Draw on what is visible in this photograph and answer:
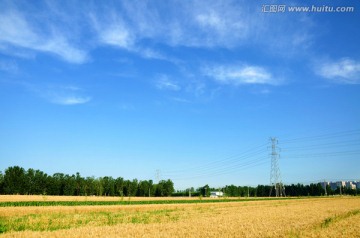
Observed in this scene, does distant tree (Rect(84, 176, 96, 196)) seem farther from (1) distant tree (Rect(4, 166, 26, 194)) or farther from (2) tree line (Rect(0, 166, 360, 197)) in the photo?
(1) distant tree (Rect(4, 166, 26, 194))

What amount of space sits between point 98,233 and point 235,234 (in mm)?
7716

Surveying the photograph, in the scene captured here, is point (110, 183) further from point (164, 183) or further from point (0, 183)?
point (0, 183)

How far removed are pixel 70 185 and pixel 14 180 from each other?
86.7ft

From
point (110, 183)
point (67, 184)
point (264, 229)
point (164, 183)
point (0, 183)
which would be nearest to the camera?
point (264, 229)

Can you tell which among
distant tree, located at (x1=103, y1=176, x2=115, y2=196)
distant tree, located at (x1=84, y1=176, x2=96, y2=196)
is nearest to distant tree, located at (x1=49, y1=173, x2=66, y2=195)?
distant tree, located at (x1=84, y1=176, x2=96, y2=196)

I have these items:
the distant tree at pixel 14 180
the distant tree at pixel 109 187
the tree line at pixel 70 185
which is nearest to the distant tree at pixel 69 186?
the tree line at pixel 70 185

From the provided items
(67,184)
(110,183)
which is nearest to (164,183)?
(110,183)

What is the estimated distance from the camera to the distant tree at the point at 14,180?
129000 mm

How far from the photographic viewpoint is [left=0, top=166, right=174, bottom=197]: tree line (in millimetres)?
131750

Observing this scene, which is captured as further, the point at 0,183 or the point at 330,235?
the point at 0,183

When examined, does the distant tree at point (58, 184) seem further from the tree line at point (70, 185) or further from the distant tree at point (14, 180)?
the distant tree at point (14, 180)

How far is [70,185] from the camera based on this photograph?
5930 inches

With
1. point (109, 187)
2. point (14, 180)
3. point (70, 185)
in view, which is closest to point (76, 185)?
point (70, 185)

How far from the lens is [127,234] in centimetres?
1756
